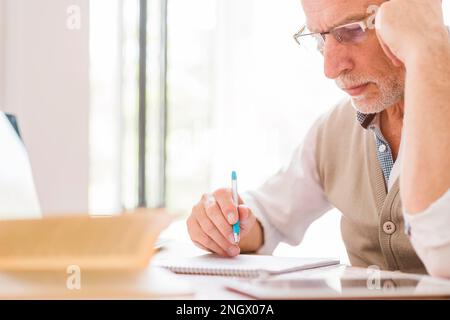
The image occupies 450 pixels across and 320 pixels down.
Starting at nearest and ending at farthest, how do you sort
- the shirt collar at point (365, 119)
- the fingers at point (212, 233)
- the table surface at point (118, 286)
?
1. the table surface at point (118, 286)
2. the fingers at point (212, 233)
3. the shirt collar at point (365, 119)

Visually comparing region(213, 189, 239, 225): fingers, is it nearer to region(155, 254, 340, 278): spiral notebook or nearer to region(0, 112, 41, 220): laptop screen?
region(155, 254, 340, 278): spiral notebook

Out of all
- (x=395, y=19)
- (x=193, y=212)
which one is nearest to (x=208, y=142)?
(x=193, y=212)

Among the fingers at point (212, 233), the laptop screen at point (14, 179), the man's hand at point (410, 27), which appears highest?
the man's hand at point (410, 27)

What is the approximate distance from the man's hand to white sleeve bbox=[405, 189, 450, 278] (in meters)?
0.19

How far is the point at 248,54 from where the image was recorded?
119 inches

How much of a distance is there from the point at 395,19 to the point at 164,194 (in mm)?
2268

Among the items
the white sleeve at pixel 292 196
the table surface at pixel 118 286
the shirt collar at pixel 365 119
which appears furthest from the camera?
the white sleeve at pixel 292 196

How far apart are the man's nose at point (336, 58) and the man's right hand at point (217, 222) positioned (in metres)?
0.27

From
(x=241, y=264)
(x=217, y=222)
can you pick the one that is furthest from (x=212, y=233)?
(x=241, y=264)

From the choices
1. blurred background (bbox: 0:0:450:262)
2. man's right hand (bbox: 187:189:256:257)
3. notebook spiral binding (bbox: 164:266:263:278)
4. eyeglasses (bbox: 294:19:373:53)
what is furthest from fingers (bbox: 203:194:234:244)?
blurred background (bbox: 0:0:450:262)

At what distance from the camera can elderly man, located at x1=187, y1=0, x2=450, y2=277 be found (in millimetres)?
734

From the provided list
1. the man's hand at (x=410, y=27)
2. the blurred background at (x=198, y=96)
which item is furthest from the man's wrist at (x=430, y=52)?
the blurred background at (x=198, y=96)

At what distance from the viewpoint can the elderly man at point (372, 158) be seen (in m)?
0.73

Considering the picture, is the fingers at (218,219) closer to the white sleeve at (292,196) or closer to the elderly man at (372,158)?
the elderly man at (372,158)
